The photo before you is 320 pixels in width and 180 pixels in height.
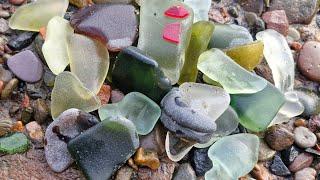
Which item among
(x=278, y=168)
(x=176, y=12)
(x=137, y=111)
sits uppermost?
(x=176, y=12)

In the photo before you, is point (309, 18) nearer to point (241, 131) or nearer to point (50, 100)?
point (241, 131)

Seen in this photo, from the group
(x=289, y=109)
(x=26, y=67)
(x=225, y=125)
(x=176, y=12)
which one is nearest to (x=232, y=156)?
(x=225, y=125)

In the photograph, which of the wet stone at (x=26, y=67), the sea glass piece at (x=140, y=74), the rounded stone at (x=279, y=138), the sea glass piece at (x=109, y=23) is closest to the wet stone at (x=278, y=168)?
the rounded stone at (x=279, y=138)

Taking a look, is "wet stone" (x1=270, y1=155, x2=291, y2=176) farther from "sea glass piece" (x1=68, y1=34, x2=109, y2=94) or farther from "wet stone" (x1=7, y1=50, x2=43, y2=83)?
"wet stone" (x1=7, y1=50, x2=43, y2=83)

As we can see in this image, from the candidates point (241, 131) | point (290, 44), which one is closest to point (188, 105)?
point (241, 131)

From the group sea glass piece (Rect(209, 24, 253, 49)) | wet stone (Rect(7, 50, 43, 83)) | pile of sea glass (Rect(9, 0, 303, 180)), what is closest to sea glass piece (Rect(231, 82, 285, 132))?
pile of sea glass (Rect(9, 0, 303, 180))

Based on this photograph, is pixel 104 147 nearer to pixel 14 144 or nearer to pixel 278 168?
pixel 14 144

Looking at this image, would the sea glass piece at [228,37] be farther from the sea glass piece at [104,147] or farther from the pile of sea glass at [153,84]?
the sea glass piece at [104,147]
